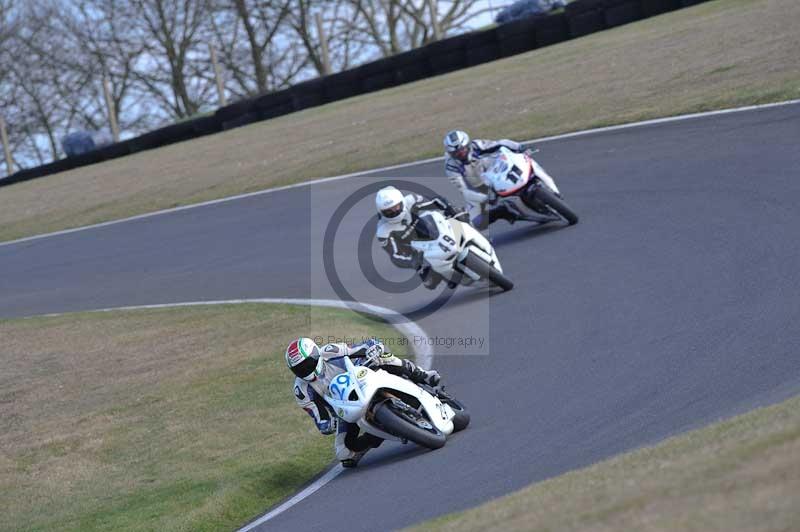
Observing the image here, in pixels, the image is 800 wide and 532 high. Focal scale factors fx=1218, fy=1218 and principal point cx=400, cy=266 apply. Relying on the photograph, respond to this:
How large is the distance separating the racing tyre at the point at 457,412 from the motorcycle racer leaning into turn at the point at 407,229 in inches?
157

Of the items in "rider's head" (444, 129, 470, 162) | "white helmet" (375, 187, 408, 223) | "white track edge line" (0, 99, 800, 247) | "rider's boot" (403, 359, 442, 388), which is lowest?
"rider's boot" (403, 359, 442, 388)

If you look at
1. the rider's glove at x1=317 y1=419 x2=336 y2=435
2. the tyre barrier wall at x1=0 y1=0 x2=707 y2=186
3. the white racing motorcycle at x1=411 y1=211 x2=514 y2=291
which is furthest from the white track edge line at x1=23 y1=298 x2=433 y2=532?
the tyre barrier wall at x1=0 y1=0 x2=707 y2=186

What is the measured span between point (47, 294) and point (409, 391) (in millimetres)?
12559

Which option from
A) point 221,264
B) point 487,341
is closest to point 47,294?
point 221,264

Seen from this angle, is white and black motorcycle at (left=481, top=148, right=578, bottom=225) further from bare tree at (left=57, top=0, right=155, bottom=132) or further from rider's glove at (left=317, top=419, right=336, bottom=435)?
bare tree at (left=57, top=0, right=155, bottom=132)

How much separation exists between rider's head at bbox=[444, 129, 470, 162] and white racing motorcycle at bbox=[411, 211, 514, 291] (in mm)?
2301

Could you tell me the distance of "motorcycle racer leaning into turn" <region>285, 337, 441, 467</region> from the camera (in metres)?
8.42

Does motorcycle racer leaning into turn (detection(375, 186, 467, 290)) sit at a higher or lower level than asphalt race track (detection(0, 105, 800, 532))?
higher

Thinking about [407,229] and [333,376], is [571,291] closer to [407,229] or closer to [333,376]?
[407,229]

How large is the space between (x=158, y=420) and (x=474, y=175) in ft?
18.9

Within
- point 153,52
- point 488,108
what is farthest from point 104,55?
point 488,108

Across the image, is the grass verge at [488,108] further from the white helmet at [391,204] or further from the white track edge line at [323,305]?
the white helmet at [391,204]

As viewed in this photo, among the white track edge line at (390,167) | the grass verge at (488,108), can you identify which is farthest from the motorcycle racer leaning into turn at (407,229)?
the grass verge at (488,108)

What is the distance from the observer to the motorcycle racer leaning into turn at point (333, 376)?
8422 millimetres
